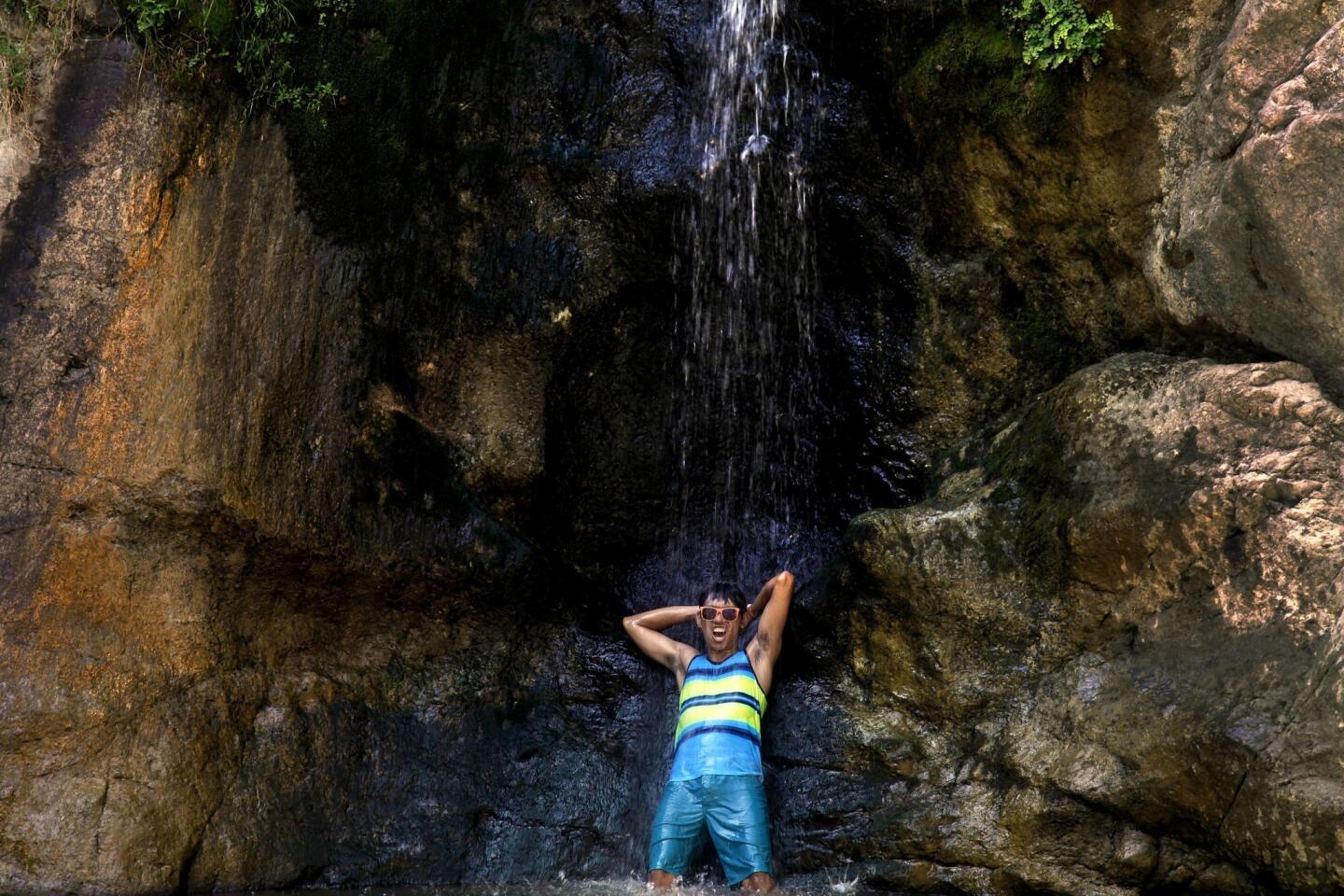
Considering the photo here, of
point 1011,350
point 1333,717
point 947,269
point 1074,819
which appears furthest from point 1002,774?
point 947,269

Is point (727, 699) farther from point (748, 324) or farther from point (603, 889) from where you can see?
point (748, 324)

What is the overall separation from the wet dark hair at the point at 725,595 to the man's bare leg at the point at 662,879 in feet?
4.16

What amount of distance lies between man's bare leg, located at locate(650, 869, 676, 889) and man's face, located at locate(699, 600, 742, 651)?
1.08m

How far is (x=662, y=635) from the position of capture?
6188mm

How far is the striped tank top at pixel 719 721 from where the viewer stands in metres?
5.45

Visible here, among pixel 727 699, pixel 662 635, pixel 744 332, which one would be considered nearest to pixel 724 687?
pixel 727 699

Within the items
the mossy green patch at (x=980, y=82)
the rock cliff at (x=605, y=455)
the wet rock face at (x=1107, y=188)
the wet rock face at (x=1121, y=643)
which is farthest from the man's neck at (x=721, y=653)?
the mossy green patch at (x=980, y=82)

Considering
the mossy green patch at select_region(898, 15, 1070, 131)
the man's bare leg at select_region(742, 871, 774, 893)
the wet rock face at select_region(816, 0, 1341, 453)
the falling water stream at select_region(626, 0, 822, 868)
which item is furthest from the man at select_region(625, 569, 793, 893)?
the mossy green patch at select_region(898, 15, 1070, 131)

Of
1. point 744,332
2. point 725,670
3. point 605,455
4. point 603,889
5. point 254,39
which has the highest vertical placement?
point 254,39

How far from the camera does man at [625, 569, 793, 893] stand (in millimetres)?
5328

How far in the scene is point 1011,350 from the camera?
6.27m

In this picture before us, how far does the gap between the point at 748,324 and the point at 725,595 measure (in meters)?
1.74

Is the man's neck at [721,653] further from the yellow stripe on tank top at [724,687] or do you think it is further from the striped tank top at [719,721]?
the yellow stripe on tank top at [724,687]

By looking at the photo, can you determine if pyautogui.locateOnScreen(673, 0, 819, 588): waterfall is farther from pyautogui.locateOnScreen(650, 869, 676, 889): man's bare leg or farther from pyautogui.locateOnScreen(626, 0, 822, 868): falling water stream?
pyautogui.locateOnScreen(650, 869, 676, 889): man's bare leg
